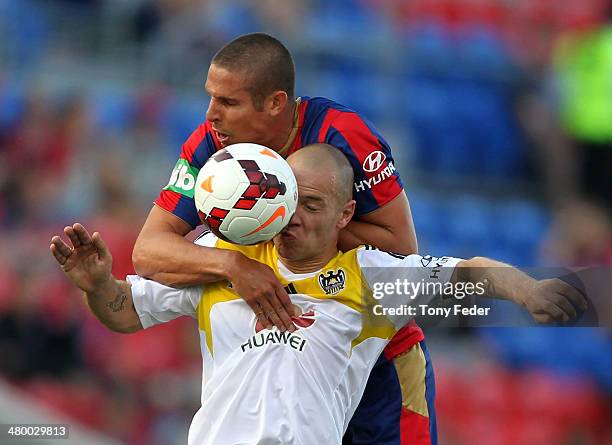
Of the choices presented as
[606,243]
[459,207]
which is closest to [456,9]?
[459,207]

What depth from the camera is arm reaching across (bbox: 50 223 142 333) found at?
197 inches

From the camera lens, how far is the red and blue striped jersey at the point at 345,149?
5441 millimetres

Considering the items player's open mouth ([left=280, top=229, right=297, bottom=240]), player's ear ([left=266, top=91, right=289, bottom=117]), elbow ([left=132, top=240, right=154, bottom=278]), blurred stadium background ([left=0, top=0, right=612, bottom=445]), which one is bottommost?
player's open mouth ([left=280, top=229, right=297, bottom=240])

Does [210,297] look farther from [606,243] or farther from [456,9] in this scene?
[456,9]

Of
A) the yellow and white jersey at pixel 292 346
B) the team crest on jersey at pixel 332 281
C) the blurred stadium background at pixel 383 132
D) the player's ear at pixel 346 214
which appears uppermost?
the blurred stadium background at pixel 383 132

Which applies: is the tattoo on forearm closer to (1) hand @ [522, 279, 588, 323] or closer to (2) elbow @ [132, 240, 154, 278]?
(2) elbow @ [132, 240, 154, 278]

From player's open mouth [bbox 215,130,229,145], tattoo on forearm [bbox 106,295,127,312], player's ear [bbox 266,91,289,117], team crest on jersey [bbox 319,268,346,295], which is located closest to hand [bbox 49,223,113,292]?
tattoo on forearm [bbox 106,295,127,312]

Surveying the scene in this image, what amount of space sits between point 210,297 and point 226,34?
21.6 feet

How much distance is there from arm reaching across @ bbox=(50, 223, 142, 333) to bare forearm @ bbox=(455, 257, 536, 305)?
1318mm

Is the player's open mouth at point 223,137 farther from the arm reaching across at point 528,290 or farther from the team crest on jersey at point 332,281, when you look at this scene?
the arm reaching across at point 528,290

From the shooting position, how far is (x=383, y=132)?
1125 centimetres

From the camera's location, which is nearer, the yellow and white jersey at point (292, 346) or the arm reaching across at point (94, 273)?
the yellow and white jersey at point (292, 346)

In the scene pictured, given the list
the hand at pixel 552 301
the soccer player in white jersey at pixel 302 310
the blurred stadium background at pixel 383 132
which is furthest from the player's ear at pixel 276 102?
the blurred stadium background at pixel 383 132

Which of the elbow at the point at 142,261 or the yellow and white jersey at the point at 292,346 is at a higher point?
the elbow at the point at 142,261
